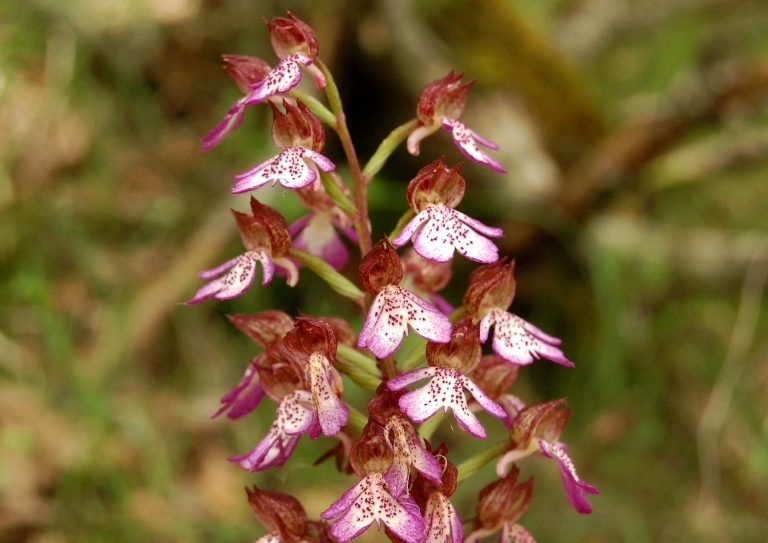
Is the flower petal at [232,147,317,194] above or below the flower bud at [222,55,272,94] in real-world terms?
below

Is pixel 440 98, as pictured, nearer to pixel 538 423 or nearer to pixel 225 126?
pixel 225 126

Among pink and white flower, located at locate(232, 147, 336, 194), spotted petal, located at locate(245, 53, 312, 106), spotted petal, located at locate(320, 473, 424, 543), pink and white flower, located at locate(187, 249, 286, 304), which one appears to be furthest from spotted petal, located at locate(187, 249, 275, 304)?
spotted petal, located at locate(320, 473, 424, 543)

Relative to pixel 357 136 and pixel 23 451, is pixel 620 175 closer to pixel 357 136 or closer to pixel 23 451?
pixel 357 136

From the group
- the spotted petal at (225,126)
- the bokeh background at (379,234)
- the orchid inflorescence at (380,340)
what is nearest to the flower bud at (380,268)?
the orchid inflorescence at (380,340)

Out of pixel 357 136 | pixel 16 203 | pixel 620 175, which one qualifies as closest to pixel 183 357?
pixel 16 203

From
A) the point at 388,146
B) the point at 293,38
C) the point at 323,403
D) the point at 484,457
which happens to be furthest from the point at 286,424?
Answer: the point at 293,38

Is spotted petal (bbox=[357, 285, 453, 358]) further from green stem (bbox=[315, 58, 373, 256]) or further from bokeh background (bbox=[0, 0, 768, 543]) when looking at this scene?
bokeh background (bbox=[0, 0, 768, 543])

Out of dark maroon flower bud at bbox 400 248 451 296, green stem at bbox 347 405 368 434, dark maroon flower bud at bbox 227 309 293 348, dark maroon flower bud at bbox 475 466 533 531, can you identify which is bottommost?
dark maroon flower bud at bbox 475 466 533 531
